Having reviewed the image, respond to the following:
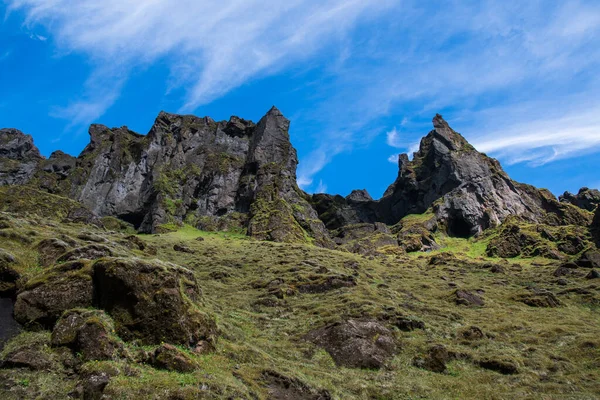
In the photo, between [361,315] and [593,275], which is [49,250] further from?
[593,275]

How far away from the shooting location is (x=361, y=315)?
3875cm

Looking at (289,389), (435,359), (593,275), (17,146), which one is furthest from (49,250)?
(17,146)

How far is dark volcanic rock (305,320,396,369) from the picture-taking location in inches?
1191

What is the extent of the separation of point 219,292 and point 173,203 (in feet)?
312

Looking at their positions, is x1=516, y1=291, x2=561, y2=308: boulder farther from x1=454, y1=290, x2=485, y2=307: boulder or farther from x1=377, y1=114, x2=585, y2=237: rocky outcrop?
x1=377, y1=114, x2=585, y2=237: rocky outcrop

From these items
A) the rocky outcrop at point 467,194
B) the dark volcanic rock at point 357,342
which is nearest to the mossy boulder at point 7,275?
the dark volcanic rock at point 357,342

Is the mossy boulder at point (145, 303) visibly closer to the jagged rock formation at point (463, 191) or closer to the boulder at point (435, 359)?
the boulder at point (435, 359)

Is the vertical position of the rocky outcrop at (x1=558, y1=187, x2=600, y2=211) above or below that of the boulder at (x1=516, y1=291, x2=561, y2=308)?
above

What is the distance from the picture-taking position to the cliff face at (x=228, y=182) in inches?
5295

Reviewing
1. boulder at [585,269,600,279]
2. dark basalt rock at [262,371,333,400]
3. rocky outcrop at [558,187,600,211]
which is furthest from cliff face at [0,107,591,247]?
dark basalt rock at [262,371,333,400]

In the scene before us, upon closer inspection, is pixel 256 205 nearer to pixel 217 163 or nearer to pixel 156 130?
pixel 217 163

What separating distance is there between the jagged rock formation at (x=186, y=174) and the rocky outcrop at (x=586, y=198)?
436 ft

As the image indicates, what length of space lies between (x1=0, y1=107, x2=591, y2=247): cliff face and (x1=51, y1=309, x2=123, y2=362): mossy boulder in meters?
96.8

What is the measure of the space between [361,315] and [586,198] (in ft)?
621
